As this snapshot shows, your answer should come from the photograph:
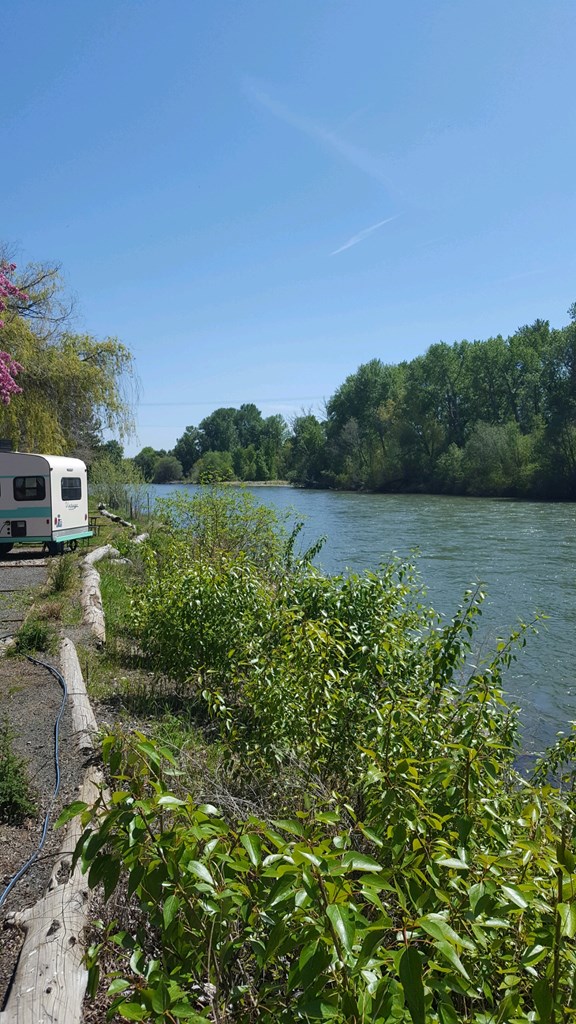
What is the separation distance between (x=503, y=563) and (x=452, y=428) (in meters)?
50.5

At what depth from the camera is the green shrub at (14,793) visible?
453 cm

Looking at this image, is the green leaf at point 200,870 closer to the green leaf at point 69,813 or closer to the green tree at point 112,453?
the green leaf at point 69,813

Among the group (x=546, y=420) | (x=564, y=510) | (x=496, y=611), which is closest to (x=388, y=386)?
(x=546, y=420)

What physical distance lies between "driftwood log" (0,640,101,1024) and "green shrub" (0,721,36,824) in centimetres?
65

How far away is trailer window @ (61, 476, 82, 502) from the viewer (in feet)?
59.7

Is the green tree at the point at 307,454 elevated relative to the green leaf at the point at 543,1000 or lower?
elevated

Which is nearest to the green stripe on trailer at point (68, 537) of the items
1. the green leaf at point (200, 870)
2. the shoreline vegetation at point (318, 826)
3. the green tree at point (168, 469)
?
the shoreline vegetation at point (318, 826)

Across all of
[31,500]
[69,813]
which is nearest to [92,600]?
[31,500]

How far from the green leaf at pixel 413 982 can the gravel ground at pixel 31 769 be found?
2440mm

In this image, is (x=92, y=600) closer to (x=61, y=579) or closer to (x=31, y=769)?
(x=61, y=579)

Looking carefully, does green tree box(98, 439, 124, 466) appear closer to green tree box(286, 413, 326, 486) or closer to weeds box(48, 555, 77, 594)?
weeds box(48, 555, 77, 594)

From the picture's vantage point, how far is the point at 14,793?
15.0 feet

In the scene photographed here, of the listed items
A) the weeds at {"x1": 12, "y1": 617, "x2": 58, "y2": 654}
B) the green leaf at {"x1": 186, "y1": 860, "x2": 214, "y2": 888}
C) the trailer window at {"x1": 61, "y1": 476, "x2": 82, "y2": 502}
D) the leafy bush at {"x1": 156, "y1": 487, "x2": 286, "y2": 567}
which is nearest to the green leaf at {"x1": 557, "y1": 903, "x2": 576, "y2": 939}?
the green leaf at {"x1": 186, "y1": 860, "x2": 214, "y2": 888}

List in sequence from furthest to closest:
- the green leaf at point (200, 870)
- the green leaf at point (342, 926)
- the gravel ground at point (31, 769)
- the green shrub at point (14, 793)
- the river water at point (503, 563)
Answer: the river water at point (503, 563)
the green shrub at point (14, 793)
the gravel ground at point (31, 769)
the green leaf at point (200, 870)
the green leaf at point (342, 926)
